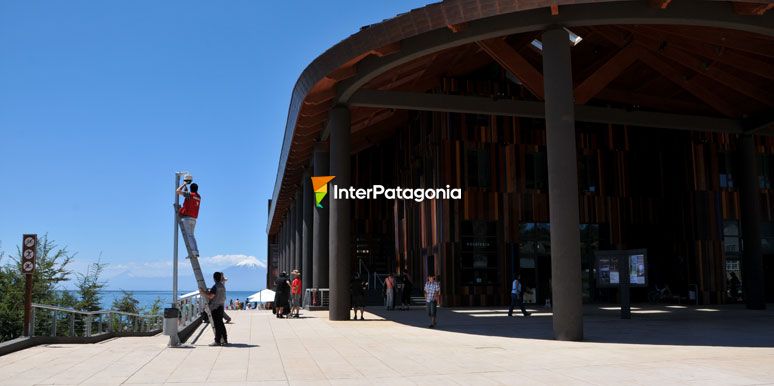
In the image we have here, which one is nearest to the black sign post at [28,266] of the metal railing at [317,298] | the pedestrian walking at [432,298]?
the pedestrian walking at [432,298]

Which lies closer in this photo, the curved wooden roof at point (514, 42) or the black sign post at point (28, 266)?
the black sign post at point (28, 266)

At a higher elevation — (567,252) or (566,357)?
(567,252)

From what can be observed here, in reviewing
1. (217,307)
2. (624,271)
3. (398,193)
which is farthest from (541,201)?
(217,307)

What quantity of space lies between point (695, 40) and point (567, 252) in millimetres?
9359

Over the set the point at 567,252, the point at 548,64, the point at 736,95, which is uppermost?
the point at 736,95

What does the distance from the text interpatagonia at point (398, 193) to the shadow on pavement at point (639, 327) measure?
427 cm

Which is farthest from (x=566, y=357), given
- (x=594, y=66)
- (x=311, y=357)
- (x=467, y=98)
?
(x=594, y=66)

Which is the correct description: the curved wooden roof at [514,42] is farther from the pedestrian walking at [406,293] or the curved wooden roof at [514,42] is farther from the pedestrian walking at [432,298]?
the pedestrian walking at [406,293]

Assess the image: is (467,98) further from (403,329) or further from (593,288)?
(593,288)

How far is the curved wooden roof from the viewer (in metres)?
14.4

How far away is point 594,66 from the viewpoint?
24.9m

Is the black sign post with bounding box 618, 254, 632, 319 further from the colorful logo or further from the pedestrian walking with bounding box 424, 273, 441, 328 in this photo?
the colorful logo

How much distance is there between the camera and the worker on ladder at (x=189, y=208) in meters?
13.4

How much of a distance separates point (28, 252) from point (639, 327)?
45.4ft
